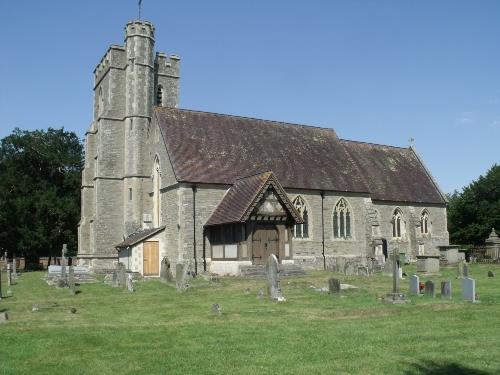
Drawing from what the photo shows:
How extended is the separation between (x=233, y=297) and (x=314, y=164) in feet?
61.7

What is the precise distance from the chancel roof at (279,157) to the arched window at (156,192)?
2738 millimetres

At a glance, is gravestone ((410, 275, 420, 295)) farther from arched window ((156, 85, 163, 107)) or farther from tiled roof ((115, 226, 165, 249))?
arched window ((156, 85, 163, 107))

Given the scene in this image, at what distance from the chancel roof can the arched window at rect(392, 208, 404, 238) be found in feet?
3.96

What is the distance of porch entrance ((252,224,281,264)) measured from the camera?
2872 cm

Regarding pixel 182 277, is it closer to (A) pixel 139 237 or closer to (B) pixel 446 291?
(B) pixel 446 291

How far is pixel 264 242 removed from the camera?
2906 centimetres

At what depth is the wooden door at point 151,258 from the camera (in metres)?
32.0

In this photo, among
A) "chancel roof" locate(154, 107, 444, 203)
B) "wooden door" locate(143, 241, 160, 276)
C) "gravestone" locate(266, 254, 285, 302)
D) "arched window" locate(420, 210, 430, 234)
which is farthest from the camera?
"arched window" locate(420, 210, 430, 234)

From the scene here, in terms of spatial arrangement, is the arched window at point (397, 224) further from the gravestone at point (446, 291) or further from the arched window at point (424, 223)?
the gravestone at point (446, 291)

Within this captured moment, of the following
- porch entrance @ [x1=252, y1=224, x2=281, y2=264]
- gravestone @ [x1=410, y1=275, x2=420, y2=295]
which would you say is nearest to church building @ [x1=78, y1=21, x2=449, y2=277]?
porch entrance @ [x1=252, y1=224, x2=281, y2=264]

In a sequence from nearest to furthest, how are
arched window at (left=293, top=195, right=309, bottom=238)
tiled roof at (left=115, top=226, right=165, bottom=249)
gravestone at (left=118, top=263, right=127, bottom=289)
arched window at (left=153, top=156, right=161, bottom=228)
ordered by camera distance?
1. gravestone at (left=118, top=263, right=127, bottom=289)
2. tiled roof at (left=115, top=226, right=165, bottom=249)
3. arched window at (left=293, top=195, right=309, bottom=238)
4. arched window at (left=153, top=156, right=161, bottom=228)

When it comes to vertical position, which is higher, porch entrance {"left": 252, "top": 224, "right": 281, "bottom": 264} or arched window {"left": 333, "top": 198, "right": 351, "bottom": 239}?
arched window {"left": 333, "top": 198, "right": 351, "bottom": 239}

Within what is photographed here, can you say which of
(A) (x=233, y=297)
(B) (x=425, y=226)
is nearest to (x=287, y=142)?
(B) (x=425, y=226)

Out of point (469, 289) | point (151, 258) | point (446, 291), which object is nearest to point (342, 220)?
point (151, 258)
